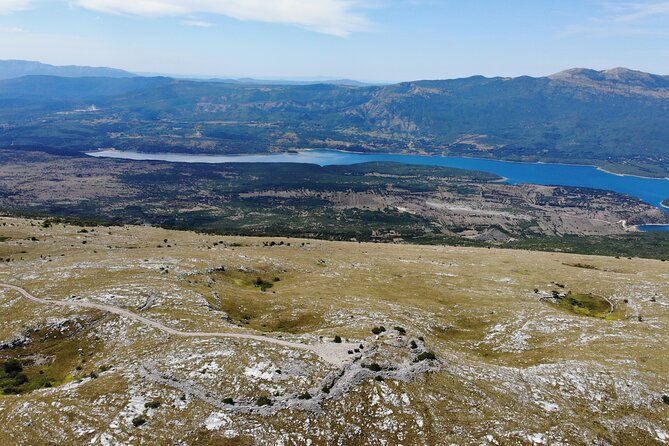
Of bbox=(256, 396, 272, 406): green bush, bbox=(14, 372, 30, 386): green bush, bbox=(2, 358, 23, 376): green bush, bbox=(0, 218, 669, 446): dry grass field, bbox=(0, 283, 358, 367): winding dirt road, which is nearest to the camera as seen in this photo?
bbox=(0, 218, 669, 446): dry grass field

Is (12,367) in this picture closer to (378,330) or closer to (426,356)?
(378,330)

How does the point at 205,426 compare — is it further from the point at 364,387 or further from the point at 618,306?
the point at 618,306

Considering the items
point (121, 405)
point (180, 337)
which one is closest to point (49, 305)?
point (180, 337)

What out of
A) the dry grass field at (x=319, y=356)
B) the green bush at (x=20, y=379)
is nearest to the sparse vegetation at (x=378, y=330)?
the dry grass field at (x=319, y=356)

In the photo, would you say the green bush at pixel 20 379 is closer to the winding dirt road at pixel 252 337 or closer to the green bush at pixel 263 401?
the winding dirt road at pixel 252 337

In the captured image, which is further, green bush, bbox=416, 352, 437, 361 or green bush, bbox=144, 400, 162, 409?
green bush, bbox=416, 352, 437, 361

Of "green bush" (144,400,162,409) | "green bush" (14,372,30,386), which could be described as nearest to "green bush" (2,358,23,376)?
"green bush" (14,372,30,386)

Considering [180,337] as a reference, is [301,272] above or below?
below

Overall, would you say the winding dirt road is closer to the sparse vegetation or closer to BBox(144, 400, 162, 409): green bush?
the sparse vegetation
